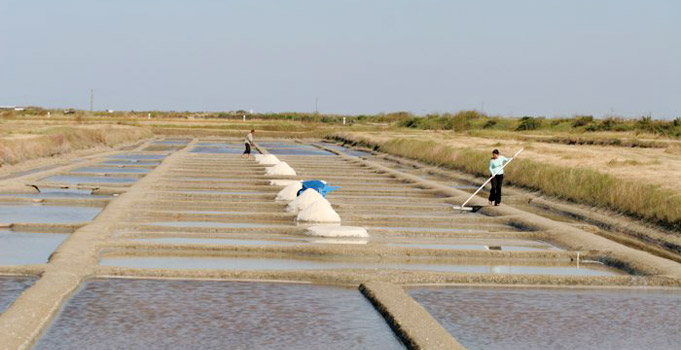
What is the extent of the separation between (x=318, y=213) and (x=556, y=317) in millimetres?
6956

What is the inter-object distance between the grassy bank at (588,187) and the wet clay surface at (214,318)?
8.10 m

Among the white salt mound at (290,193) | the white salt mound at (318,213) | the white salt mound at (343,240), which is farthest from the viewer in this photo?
the white salt mound at (290,193)

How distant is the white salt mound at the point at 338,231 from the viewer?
1398cm

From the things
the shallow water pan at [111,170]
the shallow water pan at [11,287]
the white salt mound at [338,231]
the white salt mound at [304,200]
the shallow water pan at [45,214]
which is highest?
the white salt mound at [304,200]

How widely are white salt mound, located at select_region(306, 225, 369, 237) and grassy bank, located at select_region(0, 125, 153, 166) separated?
15.4 metres

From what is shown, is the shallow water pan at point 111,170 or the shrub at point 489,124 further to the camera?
the shrub at point 489,124

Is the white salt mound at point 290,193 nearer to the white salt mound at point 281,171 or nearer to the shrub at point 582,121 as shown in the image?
the white salt mound at point 281,171

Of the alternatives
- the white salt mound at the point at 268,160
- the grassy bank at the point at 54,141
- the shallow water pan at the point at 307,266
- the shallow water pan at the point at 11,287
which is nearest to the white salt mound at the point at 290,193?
the shallow water pan at the point at 307,266

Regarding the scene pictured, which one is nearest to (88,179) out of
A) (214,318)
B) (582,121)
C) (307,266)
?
(307,266)

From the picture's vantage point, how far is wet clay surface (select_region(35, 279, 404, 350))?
748 cm

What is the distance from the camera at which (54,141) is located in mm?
36625

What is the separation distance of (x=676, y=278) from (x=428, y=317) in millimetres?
3722

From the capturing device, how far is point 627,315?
9.02 meters

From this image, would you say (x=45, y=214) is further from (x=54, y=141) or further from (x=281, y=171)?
(x=54, y=141)
